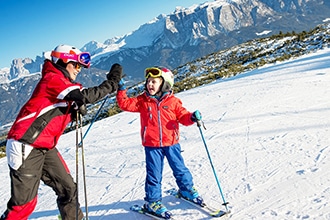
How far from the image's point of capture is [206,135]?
21.7ft

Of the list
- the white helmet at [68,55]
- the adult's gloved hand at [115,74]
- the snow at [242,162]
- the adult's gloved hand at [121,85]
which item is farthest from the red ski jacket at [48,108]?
the snow at [242,162]

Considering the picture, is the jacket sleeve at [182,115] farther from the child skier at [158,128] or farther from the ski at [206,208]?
the ski at [206,208]

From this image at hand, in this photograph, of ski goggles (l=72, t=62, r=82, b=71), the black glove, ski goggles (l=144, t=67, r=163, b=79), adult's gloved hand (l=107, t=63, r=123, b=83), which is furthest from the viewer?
ski goggles (l=144, t=67, r=163, b=79)

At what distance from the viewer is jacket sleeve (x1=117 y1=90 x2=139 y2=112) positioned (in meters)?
3.69

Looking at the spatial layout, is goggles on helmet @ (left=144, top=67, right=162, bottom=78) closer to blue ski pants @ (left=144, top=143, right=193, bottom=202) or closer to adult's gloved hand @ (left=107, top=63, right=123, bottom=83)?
adult's gloved hand @ (left=107, top=63, right=123, bottom=83)

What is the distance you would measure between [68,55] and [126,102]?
3.06 ft

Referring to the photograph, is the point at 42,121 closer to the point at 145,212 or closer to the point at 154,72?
the point at 154,72

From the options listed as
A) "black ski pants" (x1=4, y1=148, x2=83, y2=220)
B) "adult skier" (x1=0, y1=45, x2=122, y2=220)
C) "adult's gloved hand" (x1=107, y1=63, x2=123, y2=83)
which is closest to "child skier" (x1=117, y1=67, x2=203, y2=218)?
"adult's gloved hand" (x1=107, y1=63, x2=123, y2=83)

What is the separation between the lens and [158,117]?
3688 mm

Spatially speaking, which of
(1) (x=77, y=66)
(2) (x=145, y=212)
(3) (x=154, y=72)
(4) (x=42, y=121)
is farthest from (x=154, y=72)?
(2) (x=145, y=212)

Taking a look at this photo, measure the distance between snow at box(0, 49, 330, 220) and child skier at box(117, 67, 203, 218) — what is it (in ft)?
1.17

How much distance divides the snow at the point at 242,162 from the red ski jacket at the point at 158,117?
3.09ft

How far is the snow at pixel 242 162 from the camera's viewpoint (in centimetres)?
357

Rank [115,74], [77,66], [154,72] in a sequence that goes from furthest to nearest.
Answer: [154,72]
[115,74]
[77,66]
